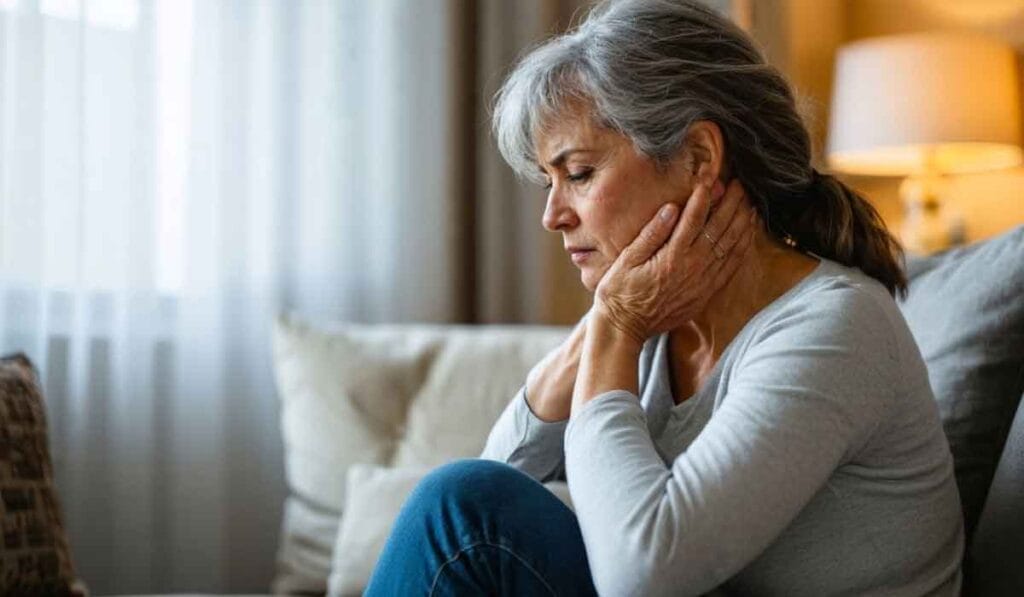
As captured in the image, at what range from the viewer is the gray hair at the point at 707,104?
1284 mm

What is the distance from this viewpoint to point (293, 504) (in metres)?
2.34

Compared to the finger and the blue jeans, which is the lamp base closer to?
the finger

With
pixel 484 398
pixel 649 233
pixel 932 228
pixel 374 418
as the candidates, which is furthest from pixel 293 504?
pixel 932 228

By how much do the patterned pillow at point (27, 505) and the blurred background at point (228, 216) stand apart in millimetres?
579

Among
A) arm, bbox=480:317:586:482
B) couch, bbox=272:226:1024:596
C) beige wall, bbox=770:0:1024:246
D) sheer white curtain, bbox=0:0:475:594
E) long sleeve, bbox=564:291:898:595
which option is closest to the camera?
long sleeve, bbox=564:291:898:595

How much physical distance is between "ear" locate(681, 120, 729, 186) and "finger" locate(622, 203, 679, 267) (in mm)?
43

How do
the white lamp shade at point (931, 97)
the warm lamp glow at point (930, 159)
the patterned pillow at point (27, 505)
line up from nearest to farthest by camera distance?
1. the patterned pillow at point (27, 505)
2. the white lamp shade at point (931, 97)
3. the warm lamp glow at point (930, 159)

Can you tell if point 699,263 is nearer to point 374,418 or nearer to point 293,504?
point 374,418

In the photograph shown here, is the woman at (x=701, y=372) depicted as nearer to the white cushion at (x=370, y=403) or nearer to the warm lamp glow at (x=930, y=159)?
the white cushion at (x=370, y=403)

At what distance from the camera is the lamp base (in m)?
2.85

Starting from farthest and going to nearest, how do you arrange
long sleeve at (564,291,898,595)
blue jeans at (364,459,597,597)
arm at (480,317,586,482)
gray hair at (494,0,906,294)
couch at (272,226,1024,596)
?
couch at (272,226,1024,596), arm at (480,317,586,482), gray hair at (494,0,906,294), blue jeans at (364,459,597,597), long sleeve at (564,291,898,595)

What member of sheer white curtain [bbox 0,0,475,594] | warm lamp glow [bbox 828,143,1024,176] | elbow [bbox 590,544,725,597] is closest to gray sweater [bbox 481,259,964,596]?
elbow [bbox 590,544,725,597]

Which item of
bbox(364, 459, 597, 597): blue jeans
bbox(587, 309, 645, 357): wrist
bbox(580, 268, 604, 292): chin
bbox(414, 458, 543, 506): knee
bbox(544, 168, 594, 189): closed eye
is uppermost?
bbox(544, 168, 594, 189): closed eye

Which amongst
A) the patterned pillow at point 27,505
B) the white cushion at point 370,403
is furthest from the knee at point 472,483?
the white cushion at point 370,403
